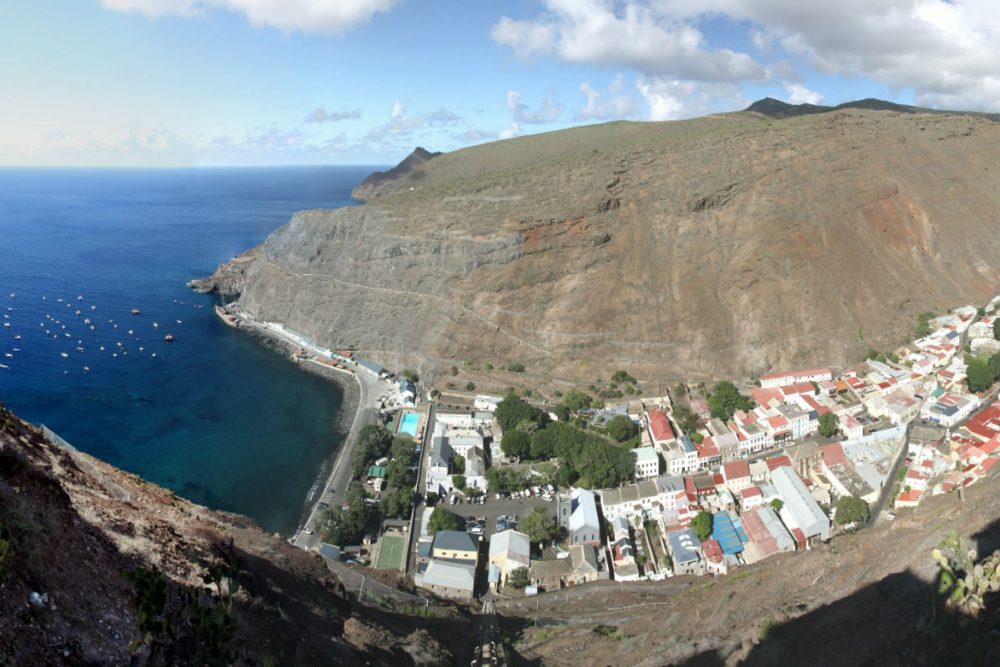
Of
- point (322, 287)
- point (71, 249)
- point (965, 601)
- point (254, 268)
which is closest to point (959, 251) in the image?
point (965, 601)

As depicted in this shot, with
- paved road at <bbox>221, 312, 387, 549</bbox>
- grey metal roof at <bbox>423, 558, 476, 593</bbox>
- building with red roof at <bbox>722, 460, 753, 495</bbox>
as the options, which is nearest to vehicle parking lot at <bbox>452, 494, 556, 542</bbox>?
grey metal roof at <bbox>423, 558, 476, 593</bbox>

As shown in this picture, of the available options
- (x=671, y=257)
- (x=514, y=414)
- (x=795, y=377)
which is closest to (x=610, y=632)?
(x=514, y=414)

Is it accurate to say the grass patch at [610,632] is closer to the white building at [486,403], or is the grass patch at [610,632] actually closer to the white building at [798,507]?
the white building at [798,507]

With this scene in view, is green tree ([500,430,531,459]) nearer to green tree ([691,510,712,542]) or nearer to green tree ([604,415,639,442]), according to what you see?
green tree ([604,415,639,442])

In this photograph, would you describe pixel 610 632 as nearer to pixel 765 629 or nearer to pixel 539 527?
pixel 765 629

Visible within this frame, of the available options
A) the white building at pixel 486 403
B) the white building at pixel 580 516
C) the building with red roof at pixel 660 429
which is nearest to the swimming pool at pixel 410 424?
the white building at pixel 486 403
